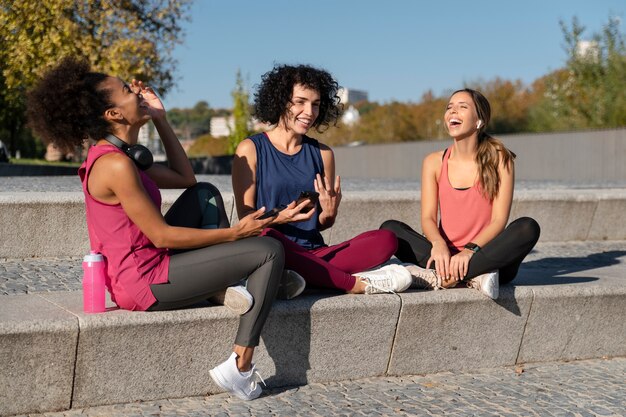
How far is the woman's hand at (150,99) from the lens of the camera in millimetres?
4789

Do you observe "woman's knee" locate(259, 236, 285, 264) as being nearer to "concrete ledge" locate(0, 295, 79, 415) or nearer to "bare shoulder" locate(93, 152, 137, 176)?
"bare shoulder" locate(93, 152, 137, 176)

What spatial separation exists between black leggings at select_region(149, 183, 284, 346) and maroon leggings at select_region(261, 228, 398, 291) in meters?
0.45

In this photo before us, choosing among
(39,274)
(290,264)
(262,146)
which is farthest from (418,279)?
(39,274)

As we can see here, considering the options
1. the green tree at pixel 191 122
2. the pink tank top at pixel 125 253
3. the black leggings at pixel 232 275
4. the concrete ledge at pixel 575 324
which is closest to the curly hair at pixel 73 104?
the pink tank top at pixel 125 253

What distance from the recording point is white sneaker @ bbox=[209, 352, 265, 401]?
4340 mm

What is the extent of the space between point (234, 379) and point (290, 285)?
568mm

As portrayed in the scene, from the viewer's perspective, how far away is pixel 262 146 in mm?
5363

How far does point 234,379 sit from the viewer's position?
4352 mm

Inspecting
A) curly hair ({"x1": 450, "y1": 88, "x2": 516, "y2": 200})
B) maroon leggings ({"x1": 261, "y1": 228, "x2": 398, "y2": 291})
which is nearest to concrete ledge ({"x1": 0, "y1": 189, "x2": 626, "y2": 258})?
curly hair ({"x1": 450, "y1": 88, "x2": 516, "y2": 200})

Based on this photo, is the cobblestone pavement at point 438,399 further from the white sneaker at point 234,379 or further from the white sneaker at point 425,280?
the white sneaker at point 425,280

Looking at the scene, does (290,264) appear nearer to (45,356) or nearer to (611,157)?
(45,356)

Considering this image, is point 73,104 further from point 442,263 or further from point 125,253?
point 442,263

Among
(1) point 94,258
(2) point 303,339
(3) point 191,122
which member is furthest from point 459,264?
(3) point 191,122

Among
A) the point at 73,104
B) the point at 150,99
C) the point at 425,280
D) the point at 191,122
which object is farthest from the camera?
the point at 191,122
